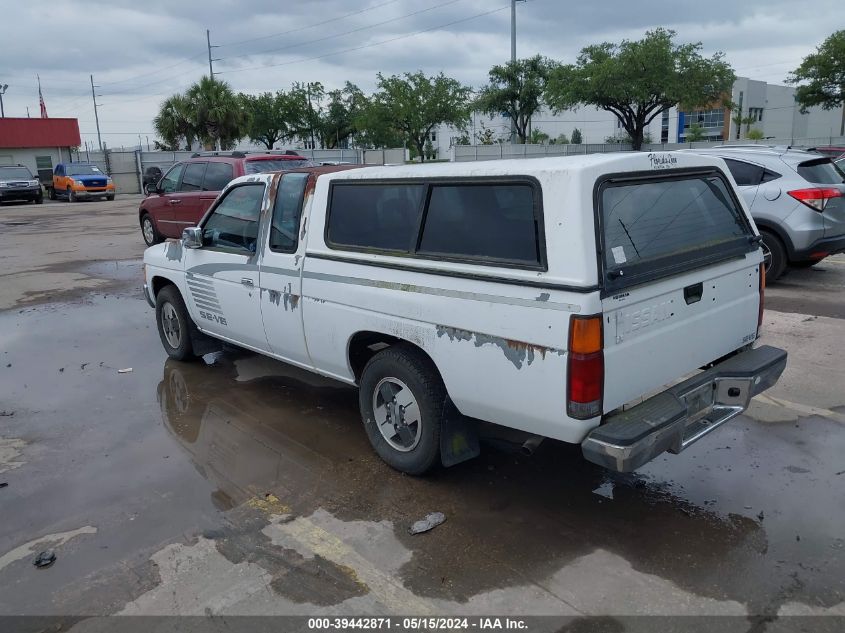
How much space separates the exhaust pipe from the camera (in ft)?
13.7

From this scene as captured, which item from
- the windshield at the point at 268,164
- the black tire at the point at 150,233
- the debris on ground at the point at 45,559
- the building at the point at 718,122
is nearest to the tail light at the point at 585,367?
the debris on ground at the point at 45,559

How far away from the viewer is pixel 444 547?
3.62 m

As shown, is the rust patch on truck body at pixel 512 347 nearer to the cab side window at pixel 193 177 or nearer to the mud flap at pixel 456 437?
the mud flap at pixel 456 437

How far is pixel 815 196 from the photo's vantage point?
8.97m

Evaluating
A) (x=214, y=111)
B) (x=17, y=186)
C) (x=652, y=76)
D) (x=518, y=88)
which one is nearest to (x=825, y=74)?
(x=652, y=76)

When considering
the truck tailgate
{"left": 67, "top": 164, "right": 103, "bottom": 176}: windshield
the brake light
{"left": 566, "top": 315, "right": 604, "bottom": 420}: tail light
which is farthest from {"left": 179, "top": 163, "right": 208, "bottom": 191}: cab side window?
{"left": 67, "top": 164, "right": 103, "bottom": 176}: windshield

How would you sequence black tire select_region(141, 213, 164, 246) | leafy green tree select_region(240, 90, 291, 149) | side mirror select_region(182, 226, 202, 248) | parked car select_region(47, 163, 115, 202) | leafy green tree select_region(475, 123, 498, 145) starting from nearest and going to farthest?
side mirror select_region(182, 226, 202, 248) → black tire select_region(141, 213, 164, 246) → parked car select_region(47, 163, 115, 202) → leafy green tree select_region(240, 90, 291, 149) → leafy green tree select_region(475, 123, 498, 145)

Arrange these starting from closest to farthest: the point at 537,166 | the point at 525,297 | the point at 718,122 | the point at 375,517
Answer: the point at 525,297 → the point at 537,166 → the point at 375,517 → the point at 718,122

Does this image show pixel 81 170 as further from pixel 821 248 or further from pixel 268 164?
pixel 821 248

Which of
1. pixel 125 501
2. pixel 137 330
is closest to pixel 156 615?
pixel 125 501

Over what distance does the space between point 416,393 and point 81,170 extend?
33.5 m

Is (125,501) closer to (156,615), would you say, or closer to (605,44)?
(156,615)

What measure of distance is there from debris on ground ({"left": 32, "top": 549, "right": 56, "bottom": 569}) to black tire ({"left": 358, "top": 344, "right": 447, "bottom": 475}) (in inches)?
75.3

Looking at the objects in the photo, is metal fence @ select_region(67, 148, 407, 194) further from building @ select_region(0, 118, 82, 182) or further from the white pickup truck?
the white pickup truck
